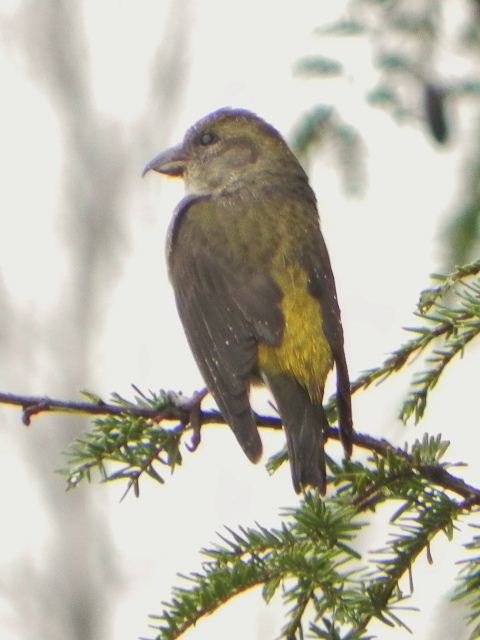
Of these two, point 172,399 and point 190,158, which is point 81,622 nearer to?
point 190,158

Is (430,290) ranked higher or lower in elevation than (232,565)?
higher

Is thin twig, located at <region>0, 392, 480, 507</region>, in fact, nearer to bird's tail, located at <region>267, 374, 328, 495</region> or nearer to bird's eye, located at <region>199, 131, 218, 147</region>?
bird's tail, located at <region>267, 374, 328, 495</region>

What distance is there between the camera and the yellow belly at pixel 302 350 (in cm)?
470

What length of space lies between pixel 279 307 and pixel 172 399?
3.64 feet

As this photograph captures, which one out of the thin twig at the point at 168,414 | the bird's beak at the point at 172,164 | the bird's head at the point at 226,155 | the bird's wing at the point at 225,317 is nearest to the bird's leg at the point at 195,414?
the thin twig at the point at 168,414

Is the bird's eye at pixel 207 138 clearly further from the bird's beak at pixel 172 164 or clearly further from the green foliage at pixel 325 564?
the green foliage at pixel 325 564

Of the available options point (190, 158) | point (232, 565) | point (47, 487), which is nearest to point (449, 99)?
point (232, 565)

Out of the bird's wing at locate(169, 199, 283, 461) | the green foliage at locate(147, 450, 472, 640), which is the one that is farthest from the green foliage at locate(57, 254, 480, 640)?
the bird's wing at locate(169, 199, 283, 461)

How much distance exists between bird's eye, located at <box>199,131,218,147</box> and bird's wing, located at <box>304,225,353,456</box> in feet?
4.49

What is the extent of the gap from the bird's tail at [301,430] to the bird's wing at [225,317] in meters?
0.13

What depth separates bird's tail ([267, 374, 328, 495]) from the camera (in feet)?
12.9

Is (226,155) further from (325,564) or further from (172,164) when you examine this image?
(325,564)

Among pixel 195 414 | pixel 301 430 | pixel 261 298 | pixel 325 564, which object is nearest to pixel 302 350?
pixel 261 298

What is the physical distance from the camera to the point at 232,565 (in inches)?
120
